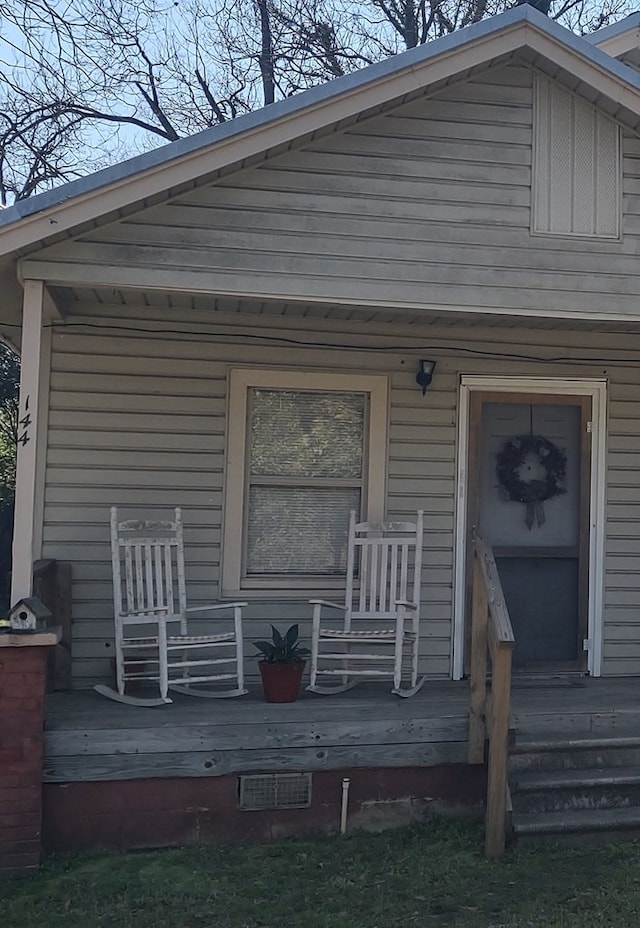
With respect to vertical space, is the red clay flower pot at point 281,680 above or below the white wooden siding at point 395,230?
below

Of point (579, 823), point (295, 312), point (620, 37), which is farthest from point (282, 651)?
point (620, 37)

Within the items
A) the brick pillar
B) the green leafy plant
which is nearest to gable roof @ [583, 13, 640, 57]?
the green leafy plant

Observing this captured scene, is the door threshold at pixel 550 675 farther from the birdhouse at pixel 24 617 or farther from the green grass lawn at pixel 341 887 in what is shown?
the birdhouse at pixel 24 617

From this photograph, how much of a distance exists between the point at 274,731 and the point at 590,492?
8.50ft

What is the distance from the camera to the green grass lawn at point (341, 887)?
11.8ft

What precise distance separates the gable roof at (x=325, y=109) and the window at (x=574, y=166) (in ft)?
0.34

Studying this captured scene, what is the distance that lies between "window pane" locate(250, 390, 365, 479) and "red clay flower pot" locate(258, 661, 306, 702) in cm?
126

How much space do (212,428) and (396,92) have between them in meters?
2.10

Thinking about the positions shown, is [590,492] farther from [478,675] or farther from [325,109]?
[325,109]

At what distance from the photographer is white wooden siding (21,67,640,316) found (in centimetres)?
444

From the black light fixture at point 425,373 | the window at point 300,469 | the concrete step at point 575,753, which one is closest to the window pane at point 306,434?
the window at point 300,469

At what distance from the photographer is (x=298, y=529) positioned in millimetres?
5652

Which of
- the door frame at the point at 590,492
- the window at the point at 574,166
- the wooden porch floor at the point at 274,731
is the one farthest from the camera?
the door frame at the point at 590,492

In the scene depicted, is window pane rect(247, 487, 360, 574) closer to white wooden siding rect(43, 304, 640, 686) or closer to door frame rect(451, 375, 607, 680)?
white wooden siding rect(43, 304, 640, 686)
